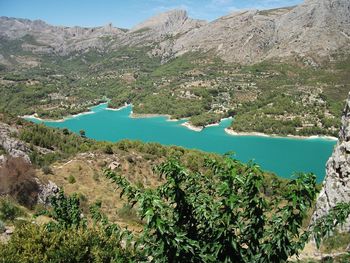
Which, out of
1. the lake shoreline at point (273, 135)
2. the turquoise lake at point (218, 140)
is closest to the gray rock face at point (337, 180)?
the turquoise lake at point (218, 140)

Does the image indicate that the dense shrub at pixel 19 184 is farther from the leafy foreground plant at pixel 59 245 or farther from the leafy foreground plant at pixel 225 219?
the leafy foreground plant at pixel 225 219

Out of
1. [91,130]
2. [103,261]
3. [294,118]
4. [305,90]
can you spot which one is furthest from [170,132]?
[103,261]

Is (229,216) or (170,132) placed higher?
(229,216)

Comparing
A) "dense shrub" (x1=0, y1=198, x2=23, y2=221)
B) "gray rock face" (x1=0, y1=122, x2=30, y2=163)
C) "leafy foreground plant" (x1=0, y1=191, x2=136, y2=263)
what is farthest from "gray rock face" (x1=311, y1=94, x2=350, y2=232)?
"gray rock face" (x1=0, y1=122, x2=30, y2=163)

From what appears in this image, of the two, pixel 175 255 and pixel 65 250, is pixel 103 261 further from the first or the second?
pixel 175 255

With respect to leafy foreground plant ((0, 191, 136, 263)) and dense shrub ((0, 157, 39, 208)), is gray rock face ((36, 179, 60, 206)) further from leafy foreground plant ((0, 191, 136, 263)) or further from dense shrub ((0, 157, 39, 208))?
leafy foreground plant ((0, 191, 136, 263))

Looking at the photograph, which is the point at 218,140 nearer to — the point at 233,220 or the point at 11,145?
the point at 11,145

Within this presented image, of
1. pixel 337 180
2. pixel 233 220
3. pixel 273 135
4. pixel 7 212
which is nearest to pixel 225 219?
pixel 233 220

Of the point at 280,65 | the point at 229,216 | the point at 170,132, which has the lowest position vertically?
the point at 170,132
